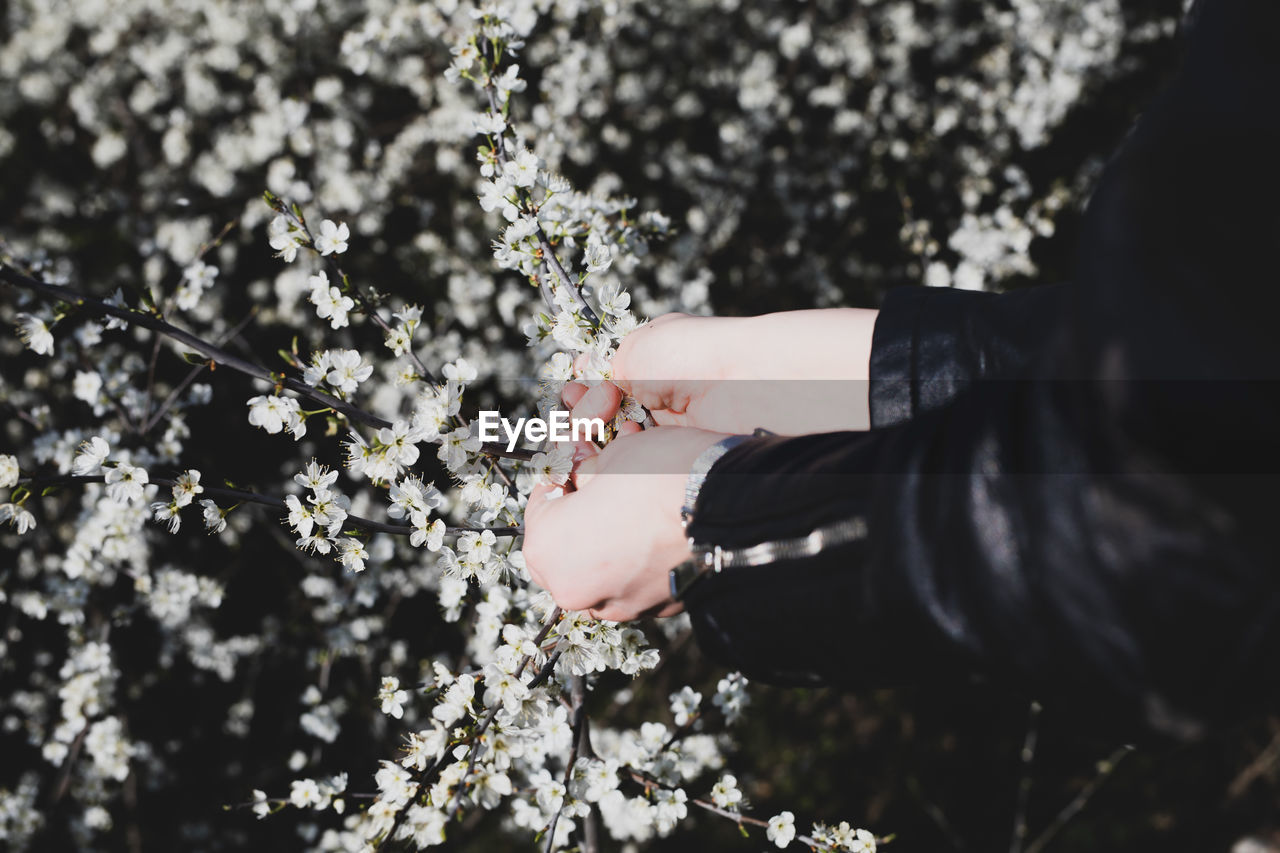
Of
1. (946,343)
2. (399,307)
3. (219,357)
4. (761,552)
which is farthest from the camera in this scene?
(399,307)

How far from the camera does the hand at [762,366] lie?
1.67m

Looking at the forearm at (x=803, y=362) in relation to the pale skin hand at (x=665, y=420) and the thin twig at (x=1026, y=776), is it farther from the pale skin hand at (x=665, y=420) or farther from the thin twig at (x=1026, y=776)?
Answer: the thin twig at (x=1026, y=776)

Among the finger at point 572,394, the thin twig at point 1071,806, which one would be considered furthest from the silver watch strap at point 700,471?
the thin twig at point 1071,806

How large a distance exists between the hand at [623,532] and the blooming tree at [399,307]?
17cm

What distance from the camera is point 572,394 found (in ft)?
5.28

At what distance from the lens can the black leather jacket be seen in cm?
82

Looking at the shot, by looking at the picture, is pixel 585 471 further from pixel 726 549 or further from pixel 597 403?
pixel 726 549

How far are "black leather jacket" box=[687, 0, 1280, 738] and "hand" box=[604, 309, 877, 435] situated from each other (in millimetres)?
559

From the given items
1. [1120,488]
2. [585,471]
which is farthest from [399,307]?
[1120,488]

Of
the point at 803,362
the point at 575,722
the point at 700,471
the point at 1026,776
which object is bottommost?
the point at 1026,776

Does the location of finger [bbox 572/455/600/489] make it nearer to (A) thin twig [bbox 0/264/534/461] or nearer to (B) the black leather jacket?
(A) thin twig [bbox 0/264/534/461]

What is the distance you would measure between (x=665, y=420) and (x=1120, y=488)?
44.4 inches

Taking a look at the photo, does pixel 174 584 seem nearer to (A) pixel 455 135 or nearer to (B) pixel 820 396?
(B) pixel 820 396

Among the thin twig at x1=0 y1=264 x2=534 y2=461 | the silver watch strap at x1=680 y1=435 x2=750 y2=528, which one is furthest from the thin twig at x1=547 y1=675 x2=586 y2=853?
the silver watch strap at x1=680 y1=435 x2=750 y2=528
